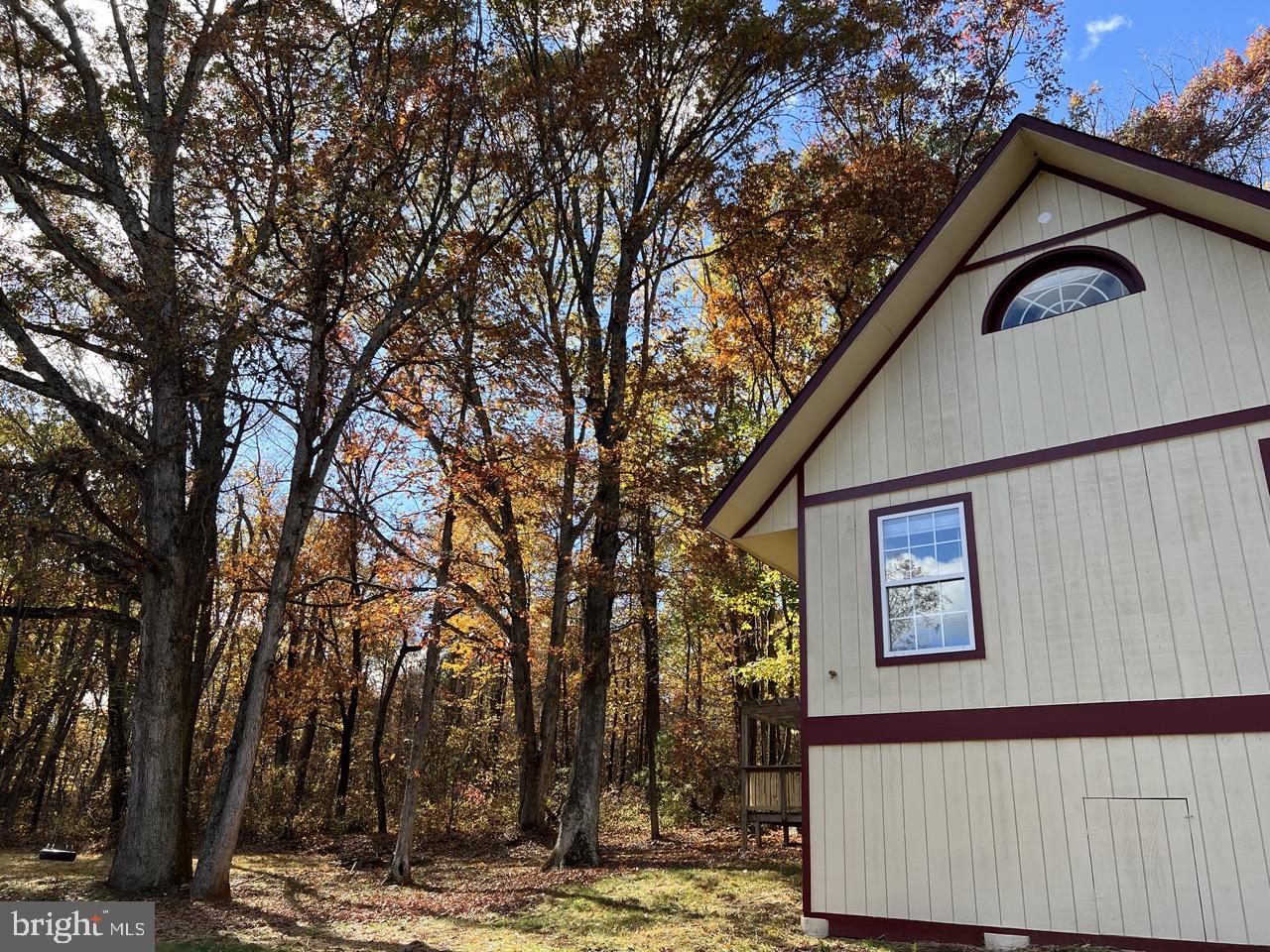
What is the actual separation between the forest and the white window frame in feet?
19.4

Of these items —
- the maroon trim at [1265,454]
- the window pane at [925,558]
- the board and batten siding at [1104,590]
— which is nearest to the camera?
the board and batten siding at [1104,590]

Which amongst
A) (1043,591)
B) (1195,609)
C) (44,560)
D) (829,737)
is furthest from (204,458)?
(1195,609)

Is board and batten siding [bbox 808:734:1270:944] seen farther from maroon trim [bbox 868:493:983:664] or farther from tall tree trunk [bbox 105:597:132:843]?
tall tree trunk [bbox 105:597:132:843]

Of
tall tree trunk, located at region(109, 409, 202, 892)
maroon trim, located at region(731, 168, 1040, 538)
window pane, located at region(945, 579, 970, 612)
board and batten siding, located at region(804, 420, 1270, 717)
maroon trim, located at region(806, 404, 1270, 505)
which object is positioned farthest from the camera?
tall tree trunk, located at region(109, 409, 202, 892)

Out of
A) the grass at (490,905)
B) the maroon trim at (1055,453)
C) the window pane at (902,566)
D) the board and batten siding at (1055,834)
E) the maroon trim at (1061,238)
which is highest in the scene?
the maroon trim at (1061,238)

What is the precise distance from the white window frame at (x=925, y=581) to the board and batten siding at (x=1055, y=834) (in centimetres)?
89

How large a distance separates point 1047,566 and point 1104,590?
52 centimetres

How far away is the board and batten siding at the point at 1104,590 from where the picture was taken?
6.85 metres

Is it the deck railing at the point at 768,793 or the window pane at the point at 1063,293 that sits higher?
the window pane at the point at 1063,293

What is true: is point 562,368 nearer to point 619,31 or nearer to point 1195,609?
point 619,31

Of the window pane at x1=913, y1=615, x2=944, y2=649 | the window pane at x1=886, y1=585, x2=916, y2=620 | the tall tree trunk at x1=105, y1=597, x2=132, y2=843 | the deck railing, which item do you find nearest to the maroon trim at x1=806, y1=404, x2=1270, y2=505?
the window pane at x1=886, y1=585, x2=916, y2=620

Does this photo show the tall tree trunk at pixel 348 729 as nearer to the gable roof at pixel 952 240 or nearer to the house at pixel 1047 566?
the gable roof at pixel 952 240

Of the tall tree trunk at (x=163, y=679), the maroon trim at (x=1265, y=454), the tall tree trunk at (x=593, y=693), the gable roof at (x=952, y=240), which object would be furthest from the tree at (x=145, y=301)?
the maroon trim at (x=1265, y=454)

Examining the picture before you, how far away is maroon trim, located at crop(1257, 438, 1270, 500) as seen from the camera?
698cm
